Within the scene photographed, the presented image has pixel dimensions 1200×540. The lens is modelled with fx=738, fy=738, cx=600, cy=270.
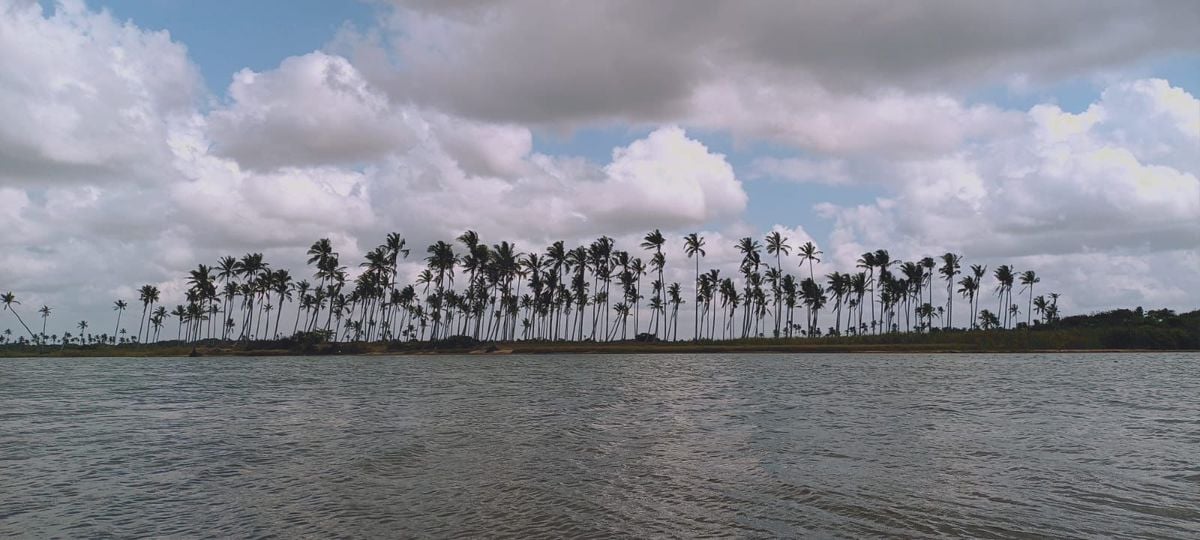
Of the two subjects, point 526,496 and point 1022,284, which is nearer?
point 526,496

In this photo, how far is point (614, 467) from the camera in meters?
17.5

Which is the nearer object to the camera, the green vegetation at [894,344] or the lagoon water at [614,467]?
the lagoon water at [614,467]

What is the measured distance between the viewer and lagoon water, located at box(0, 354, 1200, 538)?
1242 centimetres

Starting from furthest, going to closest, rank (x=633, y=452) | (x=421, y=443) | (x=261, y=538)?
(x=421, y=443) → (x=633, y=452) → (x=261, y=538)

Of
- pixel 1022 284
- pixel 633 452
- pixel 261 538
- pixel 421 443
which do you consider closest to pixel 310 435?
pixel 421 443

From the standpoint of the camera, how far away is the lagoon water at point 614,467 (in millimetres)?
12422

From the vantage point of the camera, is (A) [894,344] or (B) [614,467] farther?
(A) [894,344]

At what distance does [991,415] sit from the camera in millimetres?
27656

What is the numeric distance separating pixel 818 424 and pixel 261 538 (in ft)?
61.6

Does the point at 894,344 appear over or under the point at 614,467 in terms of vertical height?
over

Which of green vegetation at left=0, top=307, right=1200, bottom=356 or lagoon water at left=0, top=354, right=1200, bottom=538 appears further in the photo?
green vegetation at left=0, top=307, right=1200, bottom=356

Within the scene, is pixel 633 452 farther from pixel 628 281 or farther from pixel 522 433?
pixel 628 281

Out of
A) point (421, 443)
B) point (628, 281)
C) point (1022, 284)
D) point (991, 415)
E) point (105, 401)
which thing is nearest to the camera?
point (421, 443)

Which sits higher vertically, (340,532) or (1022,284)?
(1022,284)
